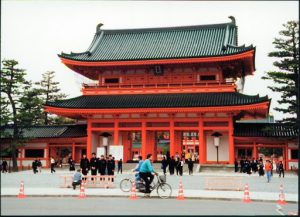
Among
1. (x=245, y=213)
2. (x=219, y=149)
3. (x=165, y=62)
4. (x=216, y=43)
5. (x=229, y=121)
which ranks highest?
(x=216, y=43)

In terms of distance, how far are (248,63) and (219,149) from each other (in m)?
8.87

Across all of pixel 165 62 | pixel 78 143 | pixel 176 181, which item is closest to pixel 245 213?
pixel 176 181

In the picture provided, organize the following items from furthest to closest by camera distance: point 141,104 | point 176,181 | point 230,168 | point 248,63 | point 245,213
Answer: point 248,63, point 141,104, point 230,168, point 176,181, point 245,213

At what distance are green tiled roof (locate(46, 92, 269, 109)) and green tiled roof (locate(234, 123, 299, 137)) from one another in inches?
126

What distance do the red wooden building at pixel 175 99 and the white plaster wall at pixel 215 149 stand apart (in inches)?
3.6

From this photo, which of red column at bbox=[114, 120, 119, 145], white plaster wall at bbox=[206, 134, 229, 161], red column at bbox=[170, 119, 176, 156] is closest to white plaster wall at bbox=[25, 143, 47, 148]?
red column at bbox=[114, 120, 119, 145]

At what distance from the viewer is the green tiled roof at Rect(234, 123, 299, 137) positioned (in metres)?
36.2

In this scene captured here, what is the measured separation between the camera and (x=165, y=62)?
1500 inches

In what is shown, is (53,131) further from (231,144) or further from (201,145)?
(231,144)

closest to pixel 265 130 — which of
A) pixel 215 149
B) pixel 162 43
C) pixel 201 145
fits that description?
pixel 215 149

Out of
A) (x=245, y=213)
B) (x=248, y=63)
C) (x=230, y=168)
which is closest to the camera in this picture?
(x=245, y=213)

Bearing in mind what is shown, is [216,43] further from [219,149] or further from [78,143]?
[78,143]

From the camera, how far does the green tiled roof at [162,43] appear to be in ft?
130

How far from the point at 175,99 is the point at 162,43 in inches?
334
